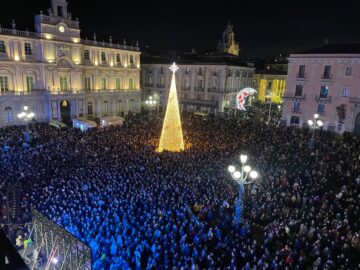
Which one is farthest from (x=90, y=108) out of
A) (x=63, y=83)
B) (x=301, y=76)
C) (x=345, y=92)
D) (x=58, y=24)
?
(x=345, y=92)

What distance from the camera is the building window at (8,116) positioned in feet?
107

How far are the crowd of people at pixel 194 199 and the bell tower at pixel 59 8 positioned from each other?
18.1 metres

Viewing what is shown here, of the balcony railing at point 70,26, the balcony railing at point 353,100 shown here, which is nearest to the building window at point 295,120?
the balcony railing at point 353,100

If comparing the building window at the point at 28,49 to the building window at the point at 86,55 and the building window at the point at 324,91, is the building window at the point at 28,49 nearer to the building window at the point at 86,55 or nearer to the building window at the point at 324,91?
the building window at the point at 86,55

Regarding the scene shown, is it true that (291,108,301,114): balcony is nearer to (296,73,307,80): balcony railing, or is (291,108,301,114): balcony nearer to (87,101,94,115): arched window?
(296,73,307,80): balcony railing

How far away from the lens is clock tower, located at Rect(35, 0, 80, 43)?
33531mm

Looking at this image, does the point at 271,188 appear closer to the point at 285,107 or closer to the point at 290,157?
the point at 290,157

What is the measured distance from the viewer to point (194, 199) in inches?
595

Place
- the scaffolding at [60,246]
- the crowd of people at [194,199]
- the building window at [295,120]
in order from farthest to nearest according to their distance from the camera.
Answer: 1. the building window at [295,120]
2. the crowd of people at [194,199]
3. the scaffolding at [60,246]

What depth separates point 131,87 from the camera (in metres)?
47.8

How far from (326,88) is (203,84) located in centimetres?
2114

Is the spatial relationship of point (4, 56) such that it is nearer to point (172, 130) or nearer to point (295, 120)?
point (172, 130)

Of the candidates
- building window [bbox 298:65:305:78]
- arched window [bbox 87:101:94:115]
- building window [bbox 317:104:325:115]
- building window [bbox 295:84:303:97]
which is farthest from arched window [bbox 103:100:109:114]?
building window [bbox 317:104:325:115]

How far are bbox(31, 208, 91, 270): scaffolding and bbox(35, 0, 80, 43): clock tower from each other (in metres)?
29.6
